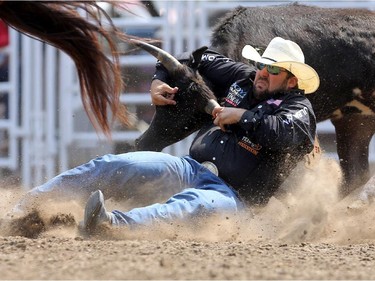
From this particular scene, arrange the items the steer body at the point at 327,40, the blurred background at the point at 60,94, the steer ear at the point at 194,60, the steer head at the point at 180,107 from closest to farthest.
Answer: the steer head at the point at 180,107
the steer ear at the point at 194,60
the steer body at the point at 327,40
the blurred background at the point at 60,94

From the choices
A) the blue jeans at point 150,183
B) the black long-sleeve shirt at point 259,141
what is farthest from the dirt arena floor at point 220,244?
the black long-sleeve shirt at point 259,141

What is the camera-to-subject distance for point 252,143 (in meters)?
4.30

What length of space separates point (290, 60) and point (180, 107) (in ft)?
2.70

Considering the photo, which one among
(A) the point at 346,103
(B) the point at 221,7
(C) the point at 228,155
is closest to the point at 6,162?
(B) the point at 221,7

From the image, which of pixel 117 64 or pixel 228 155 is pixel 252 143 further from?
pixel 117 64

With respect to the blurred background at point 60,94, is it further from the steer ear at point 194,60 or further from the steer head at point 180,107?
the steer ear at point 194,60

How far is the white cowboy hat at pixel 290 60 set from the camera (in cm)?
439

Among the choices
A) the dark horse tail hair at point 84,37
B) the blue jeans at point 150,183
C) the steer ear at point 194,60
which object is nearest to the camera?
the dark horse tail hair at point 84,37

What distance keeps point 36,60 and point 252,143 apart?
425 cm

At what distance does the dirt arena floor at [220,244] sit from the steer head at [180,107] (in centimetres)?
66

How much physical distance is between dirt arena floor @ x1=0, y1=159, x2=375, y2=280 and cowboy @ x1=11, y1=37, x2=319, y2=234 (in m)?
0.11

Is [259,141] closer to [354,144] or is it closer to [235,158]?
[235,158]

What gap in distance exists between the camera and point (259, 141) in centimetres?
415

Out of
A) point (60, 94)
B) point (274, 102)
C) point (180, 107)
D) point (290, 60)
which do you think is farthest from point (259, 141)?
point (60, 94)
